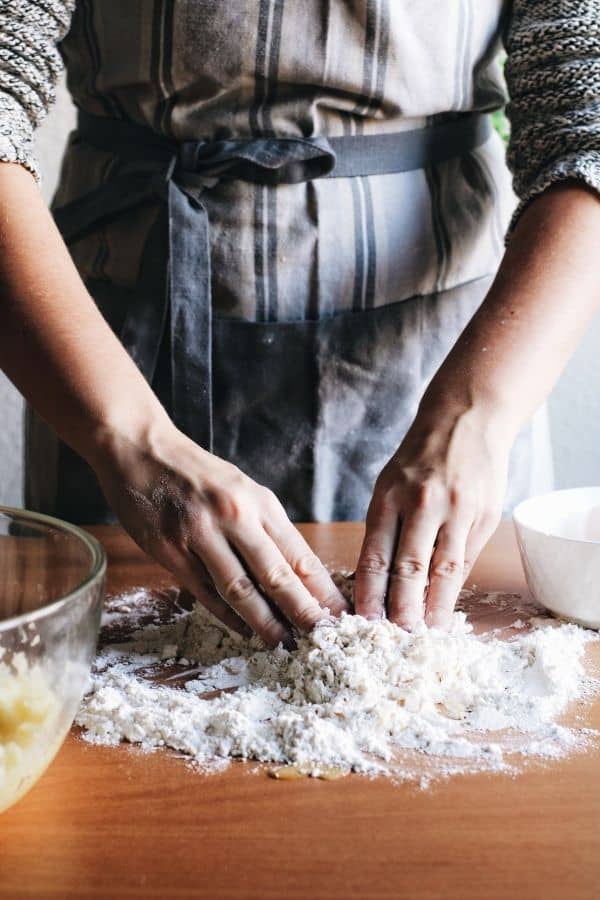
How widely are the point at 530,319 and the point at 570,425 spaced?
1.28 metres

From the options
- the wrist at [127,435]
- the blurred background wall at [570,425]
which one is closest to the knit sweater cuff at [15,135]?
the wrist at [127,435]

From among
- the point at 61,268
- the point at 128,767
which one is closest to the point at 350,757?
the point at 128,767

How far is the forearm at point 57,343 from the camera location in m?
0.81

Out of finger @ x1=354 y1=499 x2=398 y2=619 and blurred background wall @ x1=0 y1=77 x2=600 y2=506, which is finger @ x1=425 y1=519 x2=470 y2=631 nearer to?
finger @ x1=354 y1=499 x2=398 y2=619

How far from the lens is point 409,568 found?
0.77 m

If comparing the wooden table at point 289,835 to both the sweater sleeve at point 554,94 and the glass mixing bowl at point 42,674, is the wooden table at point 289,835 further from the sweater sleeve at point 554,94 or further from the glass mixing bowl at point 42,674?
the sweater sleeve at point 554,94

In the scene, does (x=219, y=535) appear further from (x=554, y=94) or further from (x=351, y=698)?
(x=554, y=94)

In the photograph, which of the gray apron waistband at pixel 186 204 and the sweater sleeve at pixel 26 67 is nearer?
the sweater sleeve at pixel 26 67

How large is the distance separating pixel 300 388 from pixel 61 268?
340mm

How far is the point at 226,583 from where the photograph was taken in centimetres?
75

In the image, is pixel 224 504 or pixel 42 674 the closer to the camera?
pixel 42 674

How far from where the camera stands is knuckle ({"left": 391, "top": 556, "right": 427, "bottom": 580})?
770 millimetres

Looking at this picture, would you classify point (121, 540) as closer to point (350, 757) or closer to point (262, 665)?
point (262, 665)

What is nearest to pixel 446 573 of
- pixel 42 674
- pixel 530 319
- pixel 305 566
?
pixel 305 566
